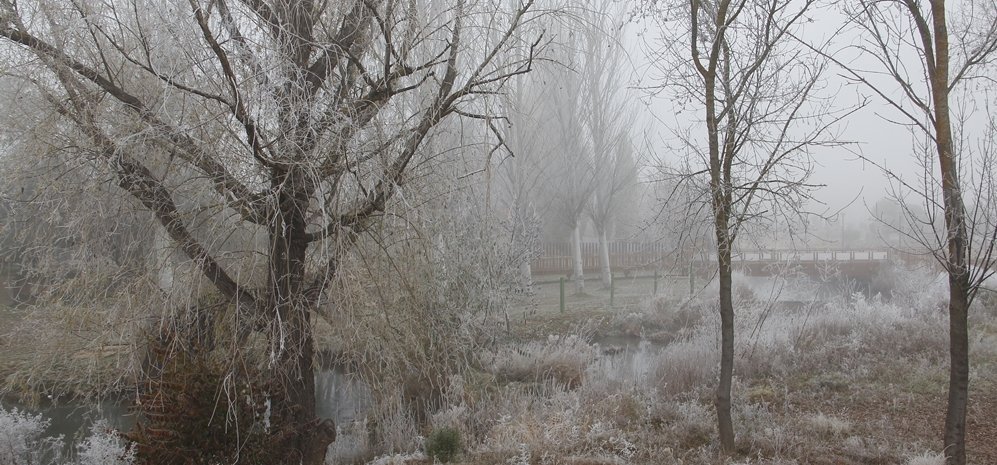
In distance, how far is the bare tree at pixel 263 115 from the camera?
11.5 feet

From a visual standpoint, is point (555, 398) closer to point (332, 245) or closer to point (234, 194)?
point (332, 245)

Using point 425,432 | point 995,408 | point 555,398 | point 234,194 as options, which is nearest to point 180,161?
point 234,194

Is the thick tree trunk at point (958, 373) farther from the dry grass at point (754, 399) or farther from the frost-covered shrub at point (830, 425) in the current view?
the frost-covered shrub at point (830, 425)

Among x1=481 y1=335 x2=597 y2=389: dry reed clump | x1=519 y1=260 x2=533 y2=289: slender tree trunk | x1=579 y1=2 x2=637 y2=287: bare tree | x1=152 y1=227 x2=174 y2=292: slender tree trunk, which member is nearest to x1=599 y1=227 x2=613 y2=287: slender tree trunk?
x1=579 y1=2 x2=637 y2=287: bare tree

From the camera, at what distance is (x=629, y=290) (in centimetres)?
1658

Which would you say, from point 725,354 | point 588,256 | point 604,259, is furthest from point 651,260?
point 588,256

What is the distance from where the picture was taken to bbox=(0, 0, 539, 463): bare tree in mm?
3499

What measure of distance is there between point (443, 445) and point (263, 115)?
323cm

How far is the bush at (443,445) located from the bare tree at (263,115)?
4.36ft

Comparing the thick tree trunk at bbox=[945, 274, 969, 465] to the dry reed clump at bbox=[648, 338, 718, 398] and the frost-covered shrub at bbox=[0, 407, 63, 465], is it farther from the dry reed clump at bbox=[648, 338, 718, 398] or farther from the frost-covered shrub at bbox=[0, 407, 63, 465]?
the frost-covered shrub at bbox=[0, 407, 63, 465]

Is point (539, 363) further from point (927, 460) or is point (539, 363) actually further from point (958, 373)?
point (958, 373)

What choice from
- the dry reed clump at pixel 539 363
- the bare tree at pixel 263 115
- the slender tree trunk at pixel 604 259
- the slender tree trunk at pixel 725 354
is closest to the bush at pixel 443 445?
the bare tree at pixel 263 115

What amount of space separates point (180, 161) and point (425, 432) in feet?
11.2

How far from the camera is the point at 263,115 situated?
3.45m
